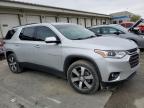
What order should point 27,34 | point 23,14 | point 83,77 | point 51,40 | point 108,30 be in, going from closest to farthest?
point 83,77 → point 51,40 → point 27,34 → point 108,30 → point 23,14

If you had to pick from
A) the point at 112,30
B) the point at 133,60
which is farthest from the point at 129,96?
the point at 112,30

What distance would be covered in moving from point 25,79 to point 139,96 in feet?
11.4

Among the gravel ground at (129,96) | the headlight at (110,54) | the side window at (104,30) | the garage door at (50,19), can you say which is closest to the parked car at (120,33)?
the side window at (104,30)

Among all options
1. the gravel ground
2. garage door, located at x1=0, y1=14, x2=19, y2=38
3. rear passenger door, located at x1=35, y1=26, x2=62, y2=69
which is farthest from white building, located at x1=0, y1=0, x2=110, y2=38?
the gravel ground

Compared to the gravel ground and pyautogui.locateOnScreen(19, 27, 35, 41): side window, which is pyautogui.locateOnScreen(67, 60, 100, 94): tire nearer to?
the gravel ground

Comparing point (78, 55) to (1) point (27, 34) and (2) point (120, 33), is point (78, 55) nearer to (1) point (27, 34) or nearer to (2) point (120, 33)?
(1) point (27, 34)

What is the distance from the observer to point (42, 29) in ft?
15.5

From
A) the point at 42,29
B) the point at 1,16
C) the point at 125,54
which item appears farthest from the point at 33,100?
the point at 1,16

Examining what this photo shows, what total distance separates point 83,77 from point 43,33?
1.81m

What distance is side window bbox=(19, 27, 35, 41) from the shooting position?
5.05 metres

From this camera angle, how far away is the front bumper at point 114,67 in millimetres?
3346

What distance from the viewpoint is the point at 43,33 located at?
470 centimetres

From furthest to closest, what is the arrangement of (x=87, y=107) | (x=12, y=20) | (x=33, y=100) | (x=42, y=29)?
(x=12, y=20) → (x=42, y=29) → (x=33, y=100) → (x=87, y=107)

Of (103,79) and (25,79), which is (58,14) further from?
(103,79)
